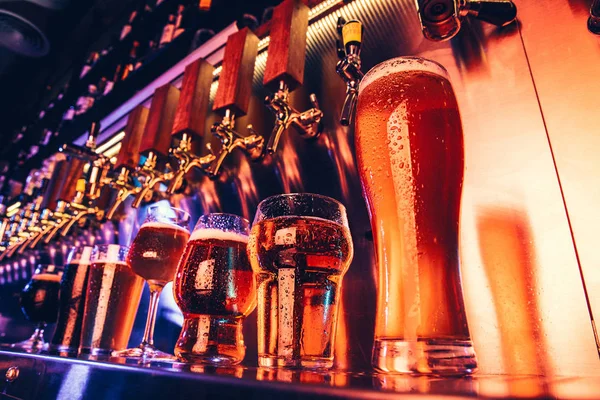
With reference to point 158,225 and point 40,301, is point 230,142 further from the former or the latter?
point 40,301

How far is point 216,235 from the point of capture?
1042mm

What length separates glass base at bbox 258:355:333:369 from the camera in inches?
28.1

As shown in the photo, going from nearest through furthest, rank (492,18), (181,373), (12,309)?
(181,373)
(492,18)
(12,309)

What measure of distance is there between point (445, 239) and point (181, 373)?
0.43 m

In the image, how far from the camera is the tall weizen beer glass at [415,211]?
59 centimetres

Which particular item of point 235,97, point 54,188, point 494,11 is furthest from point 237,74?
point 54,188

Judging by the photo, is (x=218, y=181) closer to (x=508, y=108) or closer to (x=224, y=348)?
(x=224, y=348)

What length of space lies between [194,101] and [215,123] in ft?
1.19

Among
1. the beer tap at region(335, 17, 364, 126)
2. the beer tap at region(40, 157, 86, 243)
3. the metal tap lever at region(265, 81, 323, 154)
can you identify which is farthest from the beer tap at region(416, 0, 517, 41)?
the beer tap at region(40, 157, 86, 243)

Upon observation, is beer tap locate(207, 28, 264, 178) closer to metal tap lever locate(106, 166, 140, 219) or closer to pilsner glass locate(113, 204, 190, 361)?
pilsner glass locate(113, 204, 190, 361)

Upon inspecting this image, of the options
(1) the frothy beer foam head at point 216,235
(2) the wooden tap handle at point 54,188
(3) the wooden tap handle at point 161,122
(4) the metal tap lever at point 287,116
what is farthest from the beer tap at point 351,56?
(2) the wooden tap handle at point 54,188

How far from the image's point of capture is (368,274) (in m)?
1.17

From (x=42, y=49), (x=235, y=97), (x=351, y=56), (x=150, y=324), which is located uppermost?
(x=42, y=49)

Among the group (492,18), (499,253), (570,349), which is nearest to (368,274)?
(499,253)
